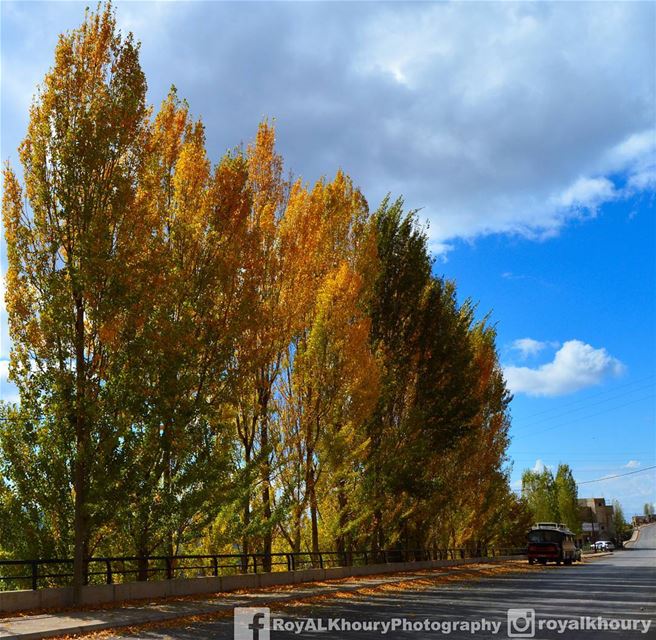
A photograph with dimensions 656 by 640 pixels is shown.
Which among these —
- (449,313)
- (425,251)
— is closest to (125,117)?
(425,251)

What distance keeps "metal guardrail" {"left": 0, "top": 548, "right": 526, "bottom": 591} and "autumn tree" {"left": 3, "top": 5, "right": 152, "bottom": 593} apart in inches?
29.9

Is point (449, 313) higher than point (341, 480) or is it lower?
higher

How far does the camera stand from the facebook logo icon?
33.8ft

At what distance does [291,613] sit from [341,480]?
1090 centimetres

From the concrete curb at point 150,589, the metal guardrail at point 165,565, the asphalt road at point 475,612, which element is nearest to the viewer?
the asphalt road at point 475,612

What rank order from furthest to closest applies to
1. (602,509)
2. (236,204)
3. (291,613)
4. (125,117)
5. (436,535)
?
1. (602,509)
2. (436,535)
3. (236,204)
4. (125,117)
5. (291,613)

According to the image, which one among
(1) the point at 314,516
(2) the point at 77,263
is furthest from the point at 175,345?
(1) the point at 314,516

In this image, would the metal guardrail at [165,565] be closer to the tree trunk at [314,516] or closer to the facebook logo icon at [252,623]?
the tree trunk at [314,516]

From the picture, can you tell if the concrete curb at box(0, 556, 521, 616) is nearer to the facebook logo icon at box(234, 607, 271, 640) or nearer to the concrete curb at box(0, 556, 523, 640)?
the concrete curb at box(0, 556, 523, 640)

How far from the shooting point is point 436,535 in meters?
38.7

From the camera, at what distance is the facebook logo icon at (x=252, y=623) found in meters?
10.3

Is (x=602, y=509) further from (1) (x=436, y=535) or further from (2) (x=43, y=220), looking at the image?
(2) (x=43, y=220)

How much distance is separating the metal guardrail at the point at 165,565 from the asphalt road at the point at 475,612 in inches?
140

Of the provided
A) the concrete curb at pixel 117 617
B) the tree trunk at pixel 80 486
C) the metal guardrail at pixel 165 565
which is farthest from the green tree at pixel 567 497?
the tree trunk at pixel 80 486
